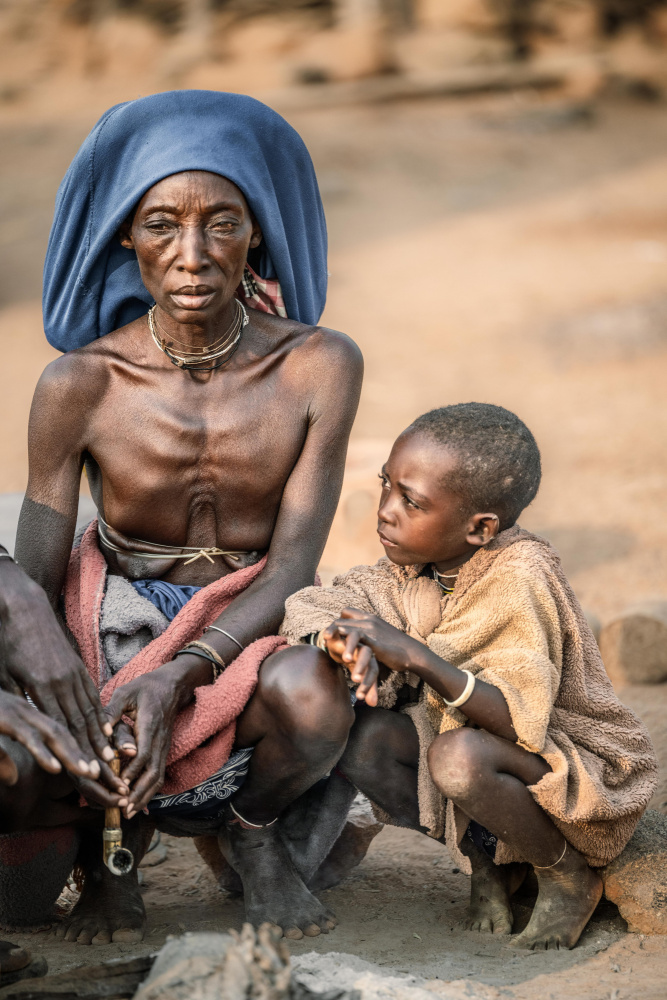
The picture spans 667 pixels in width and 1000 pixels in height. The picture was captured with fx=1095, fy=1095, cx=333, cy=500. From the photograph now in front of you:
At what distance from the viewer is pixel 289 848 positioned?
9.29 ft

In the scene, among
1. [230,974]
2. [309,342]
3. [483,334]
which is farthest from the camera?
[483,334]

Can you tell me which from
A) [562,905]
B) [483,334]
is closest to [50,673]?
[562,905]

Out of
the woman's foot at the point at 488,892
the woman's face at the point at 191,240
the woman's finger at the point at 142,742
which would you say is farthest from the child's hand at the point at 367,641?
the woman's face at the point at 191,240

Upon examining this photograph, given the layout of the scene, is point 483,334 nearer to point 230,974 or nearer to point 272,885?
point 272,885

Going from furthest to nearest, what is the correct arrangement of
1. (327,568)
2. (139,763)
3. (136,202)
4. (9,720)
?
(327,568)
(136,202)
(139,763)
(9,720)

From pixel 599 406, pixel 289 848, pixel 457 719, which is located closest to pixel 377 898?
pixel 289 848

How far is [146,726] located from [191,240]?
1.18 m

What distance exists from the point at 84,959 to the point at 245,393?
1.44 m

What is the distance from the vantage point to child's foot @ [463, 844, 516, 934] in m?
2.71

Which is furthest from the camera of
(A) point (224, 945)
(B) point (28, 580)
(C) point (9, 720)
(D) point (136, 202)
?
(D) point (136, 202)

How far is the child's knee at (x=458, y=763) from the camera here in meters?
2.47

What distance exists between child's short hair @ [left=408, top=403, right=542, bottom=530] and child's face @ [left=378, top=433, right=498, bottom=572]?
1.0 inches

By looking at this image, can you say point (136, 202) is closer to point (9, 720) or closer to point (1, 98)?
point (9, 720)

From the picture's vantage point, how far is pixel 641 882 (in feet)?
8.71
